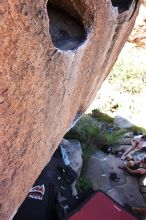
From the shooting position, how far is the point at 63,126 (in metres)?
1.90

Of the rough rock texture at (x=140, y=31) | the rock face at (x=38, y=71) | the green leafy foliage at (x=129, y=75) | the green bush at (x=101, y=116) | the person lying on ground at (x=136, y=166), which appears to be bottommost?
the green bush at (x=101, y=116)

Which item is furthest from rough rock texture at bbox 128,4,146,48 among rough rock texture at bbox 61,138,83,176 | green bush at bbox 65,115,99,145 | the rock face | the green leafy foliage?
the rock face

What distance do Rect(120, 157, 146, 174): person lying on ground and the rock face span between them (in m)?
4.04

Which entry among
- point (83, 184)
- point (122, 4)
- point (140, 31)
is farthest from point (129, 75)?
point (122, 4)

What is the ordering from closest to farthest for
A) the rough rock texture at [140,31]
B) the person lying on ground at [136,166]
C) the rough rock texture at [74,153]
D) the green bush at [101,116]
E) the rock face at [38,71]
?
1. the rock face at [38,71]
2. the rough rock texture at [74,153]
3. the person lying on ground at [136,166]
4. the green bush at [101,116]
5. the rough rock texture at [140,31]

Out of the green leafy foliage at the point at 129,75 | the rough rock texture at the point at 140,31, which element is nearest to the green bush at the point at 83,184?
the green leafy foliage at the point at 129,75

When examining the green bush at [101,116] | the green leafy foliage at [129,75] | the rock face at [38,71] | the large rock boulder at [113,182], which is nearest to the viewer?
the rock face at [38,71]

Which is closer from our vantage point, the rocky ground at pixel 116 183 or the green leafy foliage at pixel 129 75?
the rocky ground at pixel 116 183

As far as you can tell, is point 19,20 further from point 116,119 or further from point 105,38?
point 116,119

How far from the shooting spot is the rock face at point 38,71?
1035 millimetres

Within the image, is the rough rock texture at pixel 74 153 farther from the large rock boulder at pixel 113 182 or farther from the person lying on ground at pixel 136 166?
the person lying on ground at pixel 136 166

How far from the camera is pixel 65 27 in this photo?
169cm

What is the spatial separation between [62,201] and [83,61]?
2227 mm

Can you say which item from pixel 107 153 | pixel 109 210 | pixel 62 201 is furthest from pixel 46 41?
pixel 107 153
